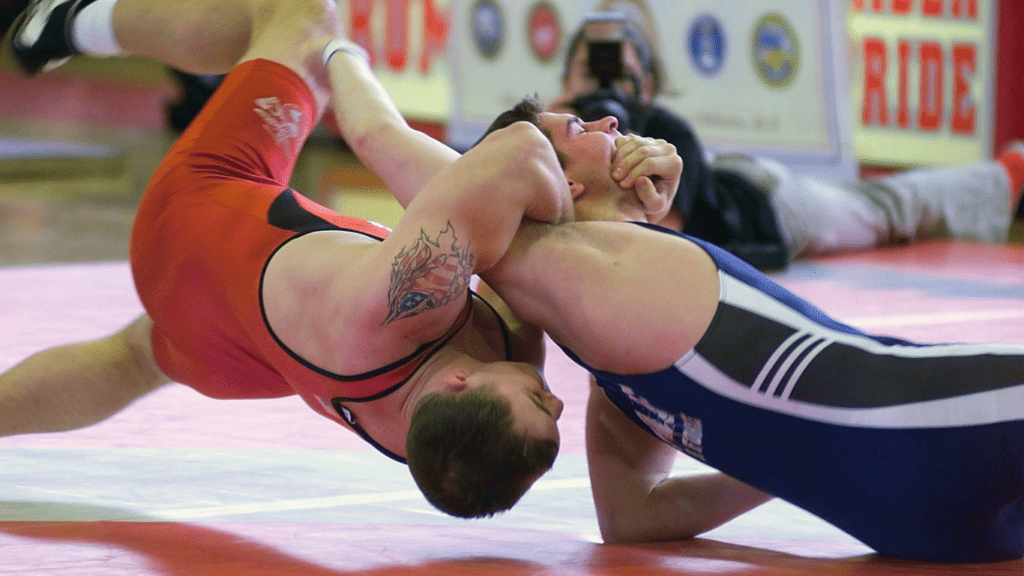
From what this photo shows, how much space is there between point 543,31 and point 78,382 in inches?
209

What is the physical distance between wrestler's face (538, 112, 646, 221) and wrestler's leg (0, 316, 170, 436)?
3.06ft

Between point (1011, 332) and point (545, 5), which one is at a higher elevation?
point (545, 5)

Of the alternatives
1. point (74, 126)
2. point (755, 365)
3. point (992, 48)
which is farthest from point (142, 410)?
point (74, 126)

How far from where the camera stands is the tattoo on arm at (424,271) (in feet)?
5.58

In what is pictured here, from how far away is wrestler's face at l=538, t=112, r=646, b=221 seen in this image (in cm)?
200

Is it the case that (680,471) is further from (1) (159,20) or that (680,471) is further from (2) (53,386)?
(1) (159,20)

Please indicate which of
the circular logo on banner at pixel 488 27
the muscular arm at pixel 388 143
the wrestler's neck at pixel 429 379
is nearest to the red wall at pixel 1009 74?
the circular logo on banner at pixel 488 27

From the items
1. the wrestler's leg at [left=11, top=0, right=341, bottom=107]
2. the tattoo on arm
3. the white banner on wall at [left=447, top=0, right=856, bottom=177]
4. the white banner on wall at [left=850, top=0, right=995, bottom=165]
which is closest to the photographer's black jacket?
the white banner on wall at [left=447, top=0, right=856, bottom=177]

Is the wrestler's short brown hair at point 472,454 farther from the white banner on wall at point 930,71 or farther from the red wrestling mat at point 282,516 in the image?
the white banner on wall at point 930,71

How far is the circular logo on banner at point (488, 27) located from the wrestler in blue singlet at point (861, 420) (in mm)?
5755

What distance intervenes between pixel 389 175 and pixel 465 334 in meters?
0.32

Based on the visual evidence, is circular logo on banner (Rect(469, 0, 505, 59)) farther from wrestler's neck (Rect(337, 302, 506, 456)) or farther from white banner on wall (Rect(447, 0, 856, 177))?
wrestler's neck (Rect(337, 302, 506, 456))

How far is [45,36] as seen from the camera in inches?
105

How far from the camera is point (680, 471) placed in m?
2.39
